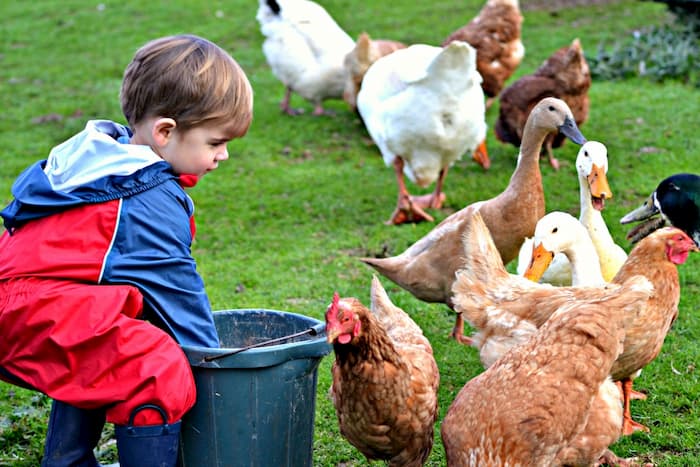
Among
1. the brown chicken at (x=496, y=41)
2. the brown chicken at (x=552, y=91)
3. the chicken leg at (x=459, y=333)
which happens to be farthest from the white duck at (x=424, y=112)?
the brown chicken at (x=496, y=41)

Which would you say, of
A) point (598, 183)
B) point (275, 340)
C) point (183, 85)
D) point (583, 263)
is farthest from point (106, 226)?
point (598, 183)

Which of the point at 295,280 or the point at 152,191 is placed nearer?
the point at 152,191

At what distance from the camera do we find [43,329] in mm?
2553

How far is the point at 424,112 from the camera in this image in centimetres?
681

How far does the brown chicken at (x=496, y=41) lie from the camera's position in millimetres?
9102

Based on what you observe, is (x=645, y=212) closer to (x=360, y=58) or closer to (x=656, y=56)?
(x=360, y=58)

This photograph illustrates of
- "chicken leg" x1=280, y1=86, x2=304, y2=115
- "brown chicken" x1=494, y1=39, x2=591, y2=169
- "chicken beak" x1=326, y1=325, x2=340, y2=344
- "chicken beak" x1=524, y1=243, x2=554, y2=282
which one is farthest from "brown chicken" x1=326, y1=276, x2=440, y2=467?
"chicken leg" x1=280, y1=86, x2=304, y2=115

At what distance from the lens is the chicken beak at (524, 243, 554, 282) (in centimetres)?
436

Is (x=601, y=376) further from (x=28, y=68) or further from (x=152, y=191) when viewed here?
(x=28, y=68)

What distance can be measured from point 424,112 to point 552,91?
1752mm

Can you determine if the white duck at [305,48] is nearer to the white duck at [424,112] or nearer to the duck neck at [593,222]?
the white duck at [424,112]

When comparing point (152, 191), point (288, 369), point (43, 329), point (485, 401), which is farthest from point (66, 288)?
point (485, 401)

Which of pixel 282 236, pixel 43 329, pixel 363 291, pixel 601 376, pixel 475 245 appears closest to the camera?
pixel 43 329

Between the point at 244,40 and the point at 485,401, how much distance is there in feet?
38.3
